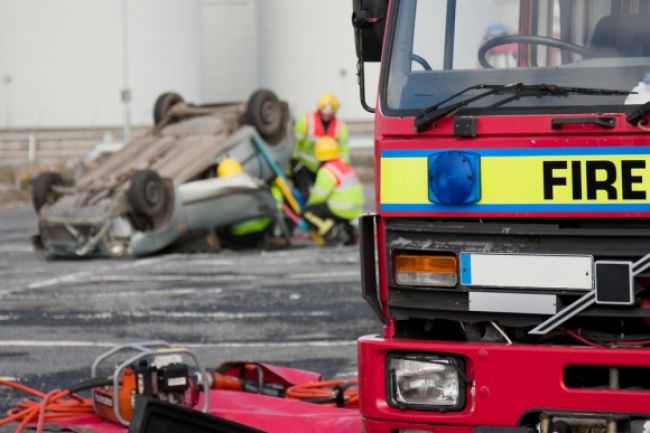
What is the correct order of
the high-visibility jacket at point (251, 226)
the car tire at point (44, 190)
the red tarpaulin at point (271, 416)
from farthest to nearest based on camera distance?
the car tire at point (44, 190), the high-visibility jacket at point (251, 226), the red tarpaulin at point (271, 416)

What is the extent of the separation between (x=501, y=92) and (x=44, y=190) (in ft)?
41.0

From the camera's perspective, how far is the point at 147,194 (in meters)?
15.3

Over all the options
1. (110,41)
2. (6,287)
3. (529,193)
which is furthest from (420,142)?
(110,41)

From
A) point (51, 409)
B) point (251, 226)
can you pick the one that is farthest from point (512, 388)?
point (251, 226)

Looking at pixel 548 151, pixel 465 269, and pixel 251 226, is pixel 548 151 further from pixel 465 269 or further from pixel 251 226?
pixel 251 226

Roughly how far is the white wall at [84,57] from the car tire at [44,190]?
23962 millimetres

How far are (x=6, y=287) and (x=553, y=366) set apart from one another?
30.0 feet

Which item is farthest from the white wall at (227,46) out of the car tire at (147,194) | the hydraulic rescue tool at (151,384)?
the hydraulic rescue tool at (151,384)

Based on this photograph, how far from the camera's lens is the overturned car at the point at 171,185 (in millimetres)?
15492

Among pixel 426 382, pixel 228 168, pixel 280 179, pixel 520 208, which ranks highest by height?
pixel 520 208

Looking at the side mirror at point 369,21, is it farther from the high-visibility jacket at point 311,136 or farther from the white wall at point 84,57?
the white wall at point 84,57

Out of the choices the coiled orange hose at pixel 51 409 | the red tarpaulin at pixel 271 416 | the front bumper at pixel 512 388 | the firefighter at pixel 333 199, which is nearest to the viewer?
the front bumper at pixel 512 388

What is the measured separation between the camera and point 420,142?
5.01m

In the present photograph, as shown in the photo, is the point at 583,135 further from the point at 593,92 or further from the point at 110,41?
the point at 110,41
